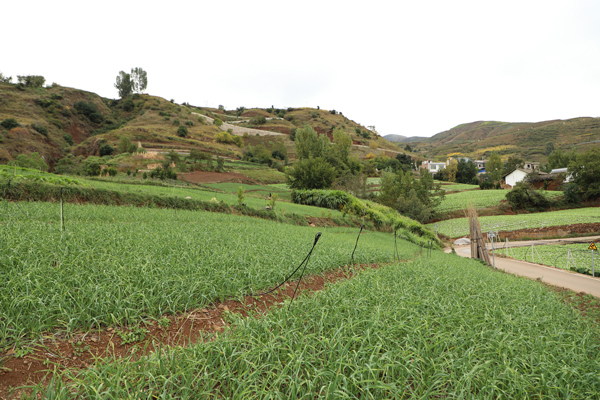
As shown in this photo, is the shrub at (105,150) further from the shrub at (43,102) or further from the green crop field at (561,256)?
the green crop field at (561,256)

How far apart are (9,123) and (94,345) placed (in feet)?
256

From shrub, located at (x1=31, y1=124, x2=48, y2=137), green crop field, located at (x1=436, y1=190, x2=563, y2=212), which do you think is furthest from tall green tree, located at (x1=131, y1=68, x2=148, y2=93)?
green crop field, located at (x1=436, y1=190, x2=563, y2=212)

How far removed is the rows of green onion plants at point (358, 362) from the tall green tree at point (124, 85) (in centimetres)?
13676

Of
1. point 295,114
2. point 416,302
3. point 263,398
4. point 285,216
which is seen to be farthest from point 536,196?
point 295,114

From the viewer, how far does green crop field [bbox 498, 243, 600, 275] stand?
1811 cm

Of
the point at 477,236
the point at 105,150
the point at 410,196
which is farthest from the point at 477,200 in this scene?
the point at 105,150

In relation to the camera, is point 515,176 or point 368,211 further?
point 515,176

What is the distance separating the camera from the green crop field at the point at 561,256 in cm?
1811

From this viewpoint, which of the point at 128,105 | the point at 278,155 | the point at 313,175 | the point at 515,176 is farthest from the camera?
the point at 128,105

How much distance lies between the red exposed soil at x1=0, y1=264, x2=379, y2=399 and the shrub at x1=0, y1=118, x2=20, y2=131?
253ft

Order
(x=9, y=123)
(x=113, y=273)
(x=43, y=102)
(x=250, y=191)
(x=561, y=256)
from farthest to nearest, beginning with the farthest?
1. (x=43, y=102)
2. (x=9, y=123)
3. (x=250, y=191)
4. (x=561, y=256)
5. (x=113, y=273)

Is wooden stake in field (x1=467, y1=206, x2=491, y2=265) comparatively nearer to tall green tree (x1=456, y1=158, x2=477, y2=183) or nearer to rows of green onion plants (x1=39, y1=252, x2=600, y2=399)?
rows of green onion plants (x1=39, y1=252, x2=600, y2=399)

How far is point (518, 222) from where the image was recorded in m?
35.4

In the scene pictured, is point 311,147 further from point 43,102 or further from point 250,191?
point 43,102
